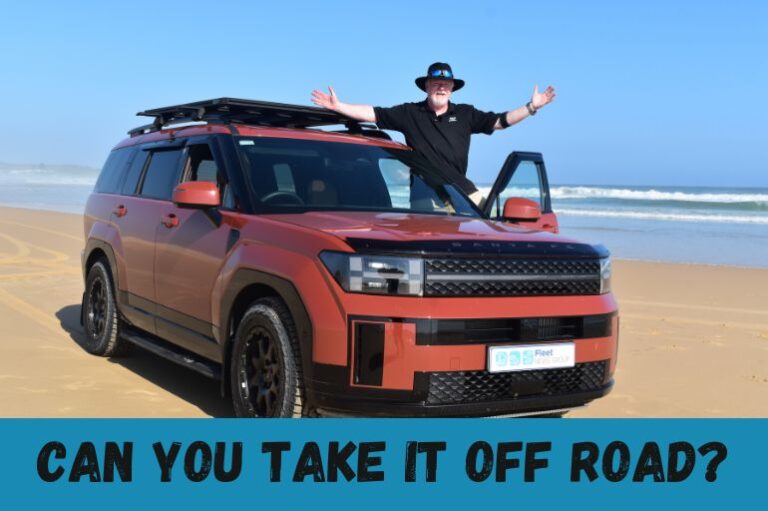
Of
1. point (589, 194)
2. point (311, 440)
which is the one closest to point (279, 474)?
point (311, 440)

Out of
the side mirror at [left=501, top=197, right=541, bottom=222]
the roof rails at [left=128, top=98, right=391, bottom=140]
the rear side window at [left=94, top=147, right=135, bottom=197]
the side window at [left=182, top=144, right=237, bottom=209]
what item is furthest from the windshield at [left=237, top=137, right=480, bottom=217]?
the rear side window at [left=94, top=147, right=135, bottom=197]

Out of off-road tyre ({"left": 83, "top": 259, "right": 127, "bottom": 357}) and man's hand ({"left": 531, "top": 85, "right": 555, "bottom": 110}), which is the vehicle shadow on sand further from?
man's hand ({"left": 531, "top": 85, "right": 555, "bottom": 110})

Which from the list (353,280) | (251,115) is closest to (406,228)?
(353,280)

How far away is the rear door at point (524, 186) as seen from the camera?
5.88 meters

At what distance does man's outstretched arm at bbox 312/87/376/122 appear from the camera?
21.9 ft

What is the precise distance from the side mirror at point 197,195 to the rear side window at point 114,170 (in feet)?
7.29

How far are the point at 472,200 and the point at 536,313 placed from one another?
1937mm

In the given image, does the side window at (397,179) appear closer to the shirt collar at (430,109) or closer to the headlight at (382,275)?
the shirt collar at (430,109)

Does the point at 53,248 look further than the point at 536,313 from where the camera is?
Yes

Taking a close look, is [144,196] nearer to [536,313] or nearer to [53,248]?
[536,313]

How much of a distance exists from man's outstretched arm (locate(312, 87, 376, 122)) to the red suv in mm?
607

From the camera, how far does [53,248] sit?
51.9 ft

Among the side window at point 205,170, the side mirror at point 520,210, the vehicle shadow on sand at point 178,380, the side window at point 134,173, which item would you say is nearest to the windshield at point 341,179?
the side window at point 205,170

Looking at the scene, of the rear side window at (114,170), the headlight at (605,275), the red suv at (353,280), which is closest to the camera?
the red suv at (353,280)
